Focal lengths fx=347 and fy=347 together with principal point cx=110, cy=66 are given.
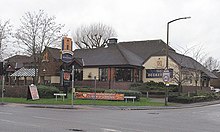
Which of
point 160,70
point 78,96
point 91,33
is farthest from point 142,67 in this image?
point 91,33

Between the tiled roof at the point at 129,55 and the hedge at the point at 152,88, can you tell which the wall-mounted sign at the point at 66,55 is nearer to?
the hedge at the point at 152,88

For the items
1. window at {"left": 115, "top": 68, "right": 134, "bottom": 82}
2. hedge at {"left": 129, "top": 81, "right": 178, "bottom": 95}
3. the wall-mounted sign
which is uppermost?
the wall-mounted sign

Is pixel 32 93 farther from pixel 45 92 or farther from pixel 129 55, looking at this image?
pixel 129 55

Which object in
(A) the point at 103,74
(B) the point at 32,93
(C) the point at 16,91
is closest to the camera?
(B) the point at 32,93

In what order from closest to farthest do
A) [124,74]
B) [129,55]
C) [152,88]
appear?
[152,88] < [124,74] < [129,55]

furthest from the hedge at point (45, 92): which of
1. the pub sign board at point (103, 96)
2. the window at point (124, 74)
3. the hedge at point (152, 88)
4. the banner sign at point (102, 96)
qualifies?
the window at point (124, 74)

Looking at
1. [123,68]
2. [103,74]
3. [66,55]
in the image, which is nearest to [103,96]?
[66,55]

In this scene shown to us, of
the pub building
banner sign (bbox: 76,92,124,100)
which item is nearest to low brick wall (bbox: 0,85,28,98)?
banner sign (bbox: 76,92,124,100)

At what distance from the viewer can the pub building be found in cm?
5044

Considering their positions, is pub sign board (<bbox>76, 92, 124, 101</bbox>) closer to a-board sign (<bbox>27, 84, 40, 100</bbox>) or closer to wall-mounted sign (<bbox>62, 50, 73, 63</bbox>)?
a-board sign (<bbox>27, 84, 40, 100</bbox>)

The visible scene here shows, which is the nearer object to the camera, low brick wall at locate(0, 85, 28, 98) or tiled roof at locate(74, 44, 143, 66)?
low brick wall at locate(0, 85, 28, 98)

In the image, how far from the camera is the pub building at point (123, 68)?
5044cm

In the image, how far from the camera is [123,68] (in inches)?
2003

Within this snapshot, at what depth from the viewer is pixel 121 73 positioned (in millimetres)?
50969
